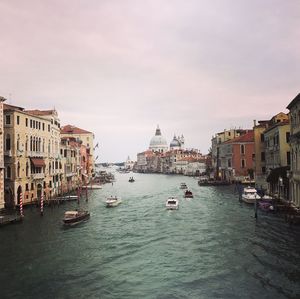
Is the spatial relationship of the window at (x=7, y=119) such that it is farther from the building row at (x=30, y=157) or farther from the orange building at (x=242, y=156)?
the orange building at (x=242, y=156)

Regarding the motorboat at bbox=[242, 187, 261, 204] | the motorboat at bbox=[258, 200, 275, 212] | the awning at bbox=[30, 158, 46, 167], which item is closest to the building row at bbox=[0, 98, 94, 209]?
the awning at bbox=[30, 158, 46, 167]

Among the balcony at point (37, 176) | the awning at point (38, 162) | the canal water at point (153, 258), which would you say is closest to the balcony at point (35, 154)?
the awning at point (38, 162)

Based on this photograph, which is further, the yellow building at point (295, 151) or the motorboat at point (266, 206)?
the motorboat at point (266, 206)

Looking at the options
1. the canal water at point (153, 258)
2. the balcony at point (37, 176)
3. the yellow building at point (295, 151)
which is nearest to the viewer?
the canal water at point (153, 258)

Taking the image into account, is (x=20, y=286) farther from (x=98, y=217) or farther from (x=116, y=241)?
(x=98, y=217)

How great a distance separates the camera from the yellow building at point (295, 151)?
40062 millimetres

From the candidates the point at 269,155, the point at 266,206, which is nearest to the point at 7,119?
the point at 266,206

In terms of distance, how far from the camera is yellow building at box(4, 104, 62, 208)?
48.5 meters

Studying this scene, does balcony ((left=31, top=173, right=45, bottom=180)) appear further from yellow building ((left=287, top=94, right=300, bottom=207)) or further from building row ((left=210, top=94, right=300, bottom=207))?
yellow building ((left=287, top=94, right=300, bottom=207))

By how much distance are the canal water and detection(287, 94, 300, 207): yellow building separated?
11.9 ft

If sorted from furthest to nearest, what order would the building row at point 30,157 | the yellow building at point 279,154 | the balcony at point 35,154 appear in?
the balcony at point 35,154
the yellow building at point 279,154
the building row at point 30,157

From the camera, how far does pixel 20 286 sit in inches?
836

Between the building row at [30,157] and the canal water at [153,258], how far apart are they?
25.3ft

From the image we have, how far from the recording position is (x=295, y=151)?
4119 cm
